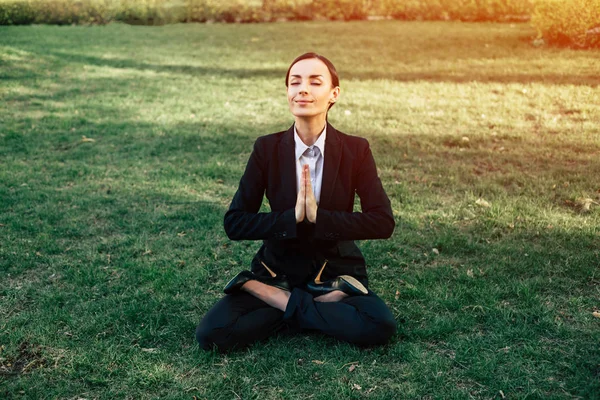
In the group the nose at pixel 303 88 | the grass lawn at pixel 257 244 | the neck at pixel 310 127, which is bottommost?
the grass lawn at pixel 257 244

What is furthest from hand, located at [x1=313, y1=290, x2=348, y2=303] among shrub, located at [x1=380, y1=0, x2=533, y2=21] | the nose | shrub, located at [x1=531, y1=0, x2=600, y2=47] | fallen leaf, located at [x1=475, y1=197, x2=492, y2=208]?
shrub, located at [x1=380, y1=0, x2=533, y2=21]

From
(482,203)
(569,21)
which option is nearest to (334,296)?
(482,203)

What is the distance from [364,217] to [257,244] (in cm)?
164

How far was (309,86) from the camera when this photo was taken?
3.16m

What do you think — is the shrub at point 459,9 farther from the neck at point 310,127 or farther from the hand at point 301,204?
the hand at point 301,204

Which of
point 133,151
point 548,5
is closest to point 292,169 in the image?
point 133,151

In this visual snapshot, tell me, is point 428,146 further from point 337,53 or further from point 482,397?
point 337,53

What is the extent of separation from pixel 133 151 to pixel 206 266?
10.1ft

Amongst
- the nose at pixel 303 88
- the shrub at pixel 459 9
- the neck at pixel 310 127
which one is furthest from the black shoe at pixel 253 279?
A: the shrub at pixel 459 9

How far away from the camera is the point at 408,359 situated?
3.11 m

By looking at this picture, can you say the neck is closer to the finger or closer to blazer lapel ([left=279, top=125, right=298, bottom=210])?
blazer lapel ([left=279, top=125, right=298, bottom=210])

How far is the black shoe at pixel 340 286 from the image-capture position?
3.32 metres

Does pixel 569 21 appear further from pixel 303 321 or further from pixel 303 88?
pixel 303 321

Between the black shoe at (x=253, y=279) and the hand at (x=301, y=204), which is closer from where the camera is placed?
the hand at (x=301, y=204)
